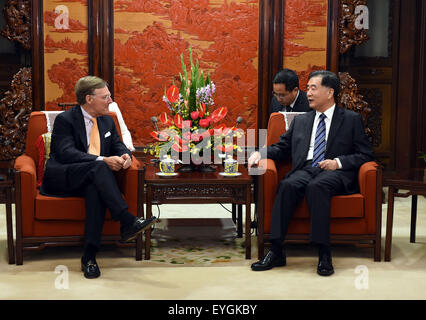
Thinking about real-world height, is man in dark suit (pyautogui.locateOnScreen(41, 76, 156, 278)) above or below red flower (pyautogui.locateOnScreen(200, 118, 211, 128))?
below

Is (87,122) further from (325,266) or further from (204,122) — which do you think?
(325,266)

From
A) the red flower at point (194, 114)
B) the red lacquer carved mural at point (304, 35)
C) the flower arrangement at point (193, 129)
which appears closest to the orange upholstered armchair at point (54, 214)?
the flower arrangement at point (193, 129)

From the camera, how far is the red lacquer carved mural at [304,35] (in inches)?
212

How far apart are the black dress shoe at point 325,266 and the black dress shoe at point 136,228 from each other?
95 cm

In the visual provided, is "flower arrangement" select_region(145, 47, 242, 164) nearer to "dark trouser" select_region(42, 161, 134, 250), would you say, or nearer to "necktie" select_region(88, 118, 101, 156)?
"necktie" select_region(88, 118, 101, 156)

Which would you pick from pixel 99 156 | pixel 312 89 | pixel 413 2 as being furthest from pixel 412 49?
pixel 99 156

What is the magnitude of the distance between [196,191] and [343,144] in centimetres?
93

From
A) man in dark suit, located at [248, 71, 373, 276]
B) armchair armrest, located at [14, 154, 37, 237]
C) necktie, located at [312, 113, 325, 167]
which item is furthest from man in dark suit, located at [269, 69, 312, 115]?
armchair armrest, located at [14, 154, 37, 237]

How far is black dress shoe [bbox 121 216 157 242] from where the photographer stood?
329 centimetres

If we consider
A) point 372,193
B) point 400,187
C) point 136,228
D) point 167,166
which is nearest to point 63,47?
point 167,166

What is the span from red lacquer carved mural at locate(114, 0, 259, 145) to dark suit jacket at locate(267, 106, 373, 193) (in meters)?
1.81

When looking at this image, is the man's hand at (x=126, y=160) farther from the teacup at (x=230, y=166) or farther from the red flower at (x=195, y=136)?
the teacup at (x=230, y=166)

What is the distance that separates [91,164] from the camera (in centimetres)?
338

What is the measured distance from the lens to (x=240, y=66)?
17.9 feet
